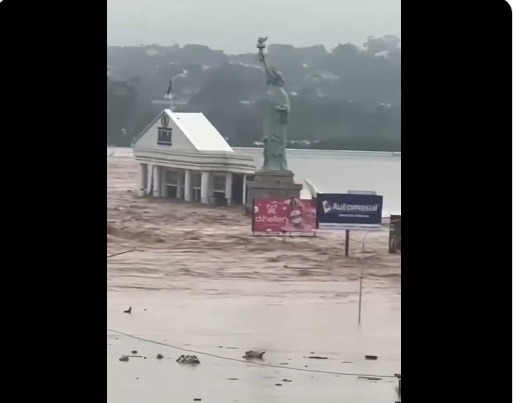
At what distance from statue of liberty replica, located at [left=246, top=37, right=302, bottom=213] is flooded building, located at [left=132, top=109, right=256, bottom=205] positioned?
2.5 inches

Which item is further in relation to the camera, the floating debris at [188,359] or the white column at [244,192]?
the white column at [244,192]

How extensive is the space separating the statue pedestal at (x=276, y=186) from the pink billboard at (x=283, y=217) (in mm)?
33

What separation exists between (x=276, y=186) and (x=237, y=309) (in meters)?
0.59

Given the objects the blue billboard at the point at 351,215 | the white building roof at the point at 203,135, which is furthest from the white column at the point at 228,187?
the blue billboard at the point at 351,215

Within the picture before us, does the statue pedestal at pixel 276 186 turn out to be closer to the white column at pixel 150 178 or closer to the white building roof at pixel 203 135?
the white building roof at pixel 203 135

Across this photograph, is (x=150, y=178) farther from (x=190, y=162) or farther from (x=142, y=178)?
(x=190, y=162)

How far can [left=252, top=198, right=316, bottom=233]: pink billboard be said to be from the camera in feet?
10.8

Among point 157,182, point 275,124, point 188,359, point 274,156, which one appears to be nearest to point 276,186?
point 274,156

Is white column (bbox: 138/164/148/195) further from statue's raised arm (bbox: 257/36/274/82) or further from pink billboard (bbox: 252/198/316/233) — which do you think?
statue's raised arm (bbox: 257/36/274/82)

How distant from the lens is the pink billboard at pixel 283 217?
10.8 feet

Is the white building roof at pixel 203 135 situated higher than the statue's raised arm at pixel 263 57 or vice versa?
the statue's raised arm at pixel 263 57
